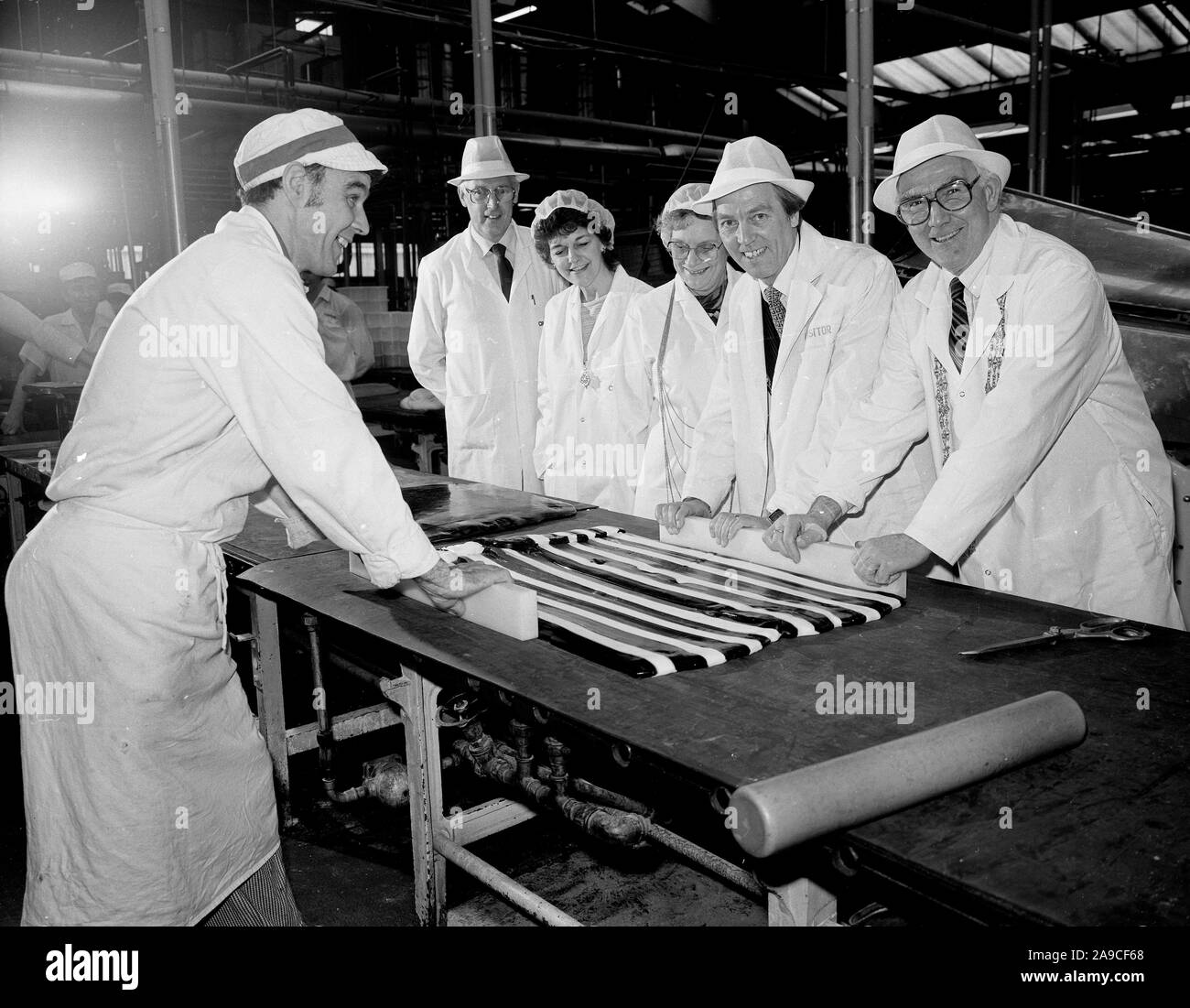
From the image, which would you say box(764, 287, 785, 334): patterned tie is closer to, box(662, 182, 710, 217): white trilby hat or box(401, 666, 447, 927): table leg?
box(662, 182, 710, 217): white trilby hat

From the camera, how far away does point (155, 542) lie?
1892mm

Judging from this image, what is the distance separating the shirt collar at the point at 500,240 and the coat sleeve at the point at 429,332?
9.0 inches

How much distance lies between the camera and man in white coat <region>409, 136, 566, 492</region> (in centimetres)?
455

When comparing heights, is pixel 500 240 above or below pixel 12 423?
above

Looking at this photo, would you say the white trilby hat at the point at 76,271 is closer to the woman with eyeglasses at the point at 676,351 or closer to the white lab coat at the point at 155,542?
the woman with eyeglasses at the point at 676,351

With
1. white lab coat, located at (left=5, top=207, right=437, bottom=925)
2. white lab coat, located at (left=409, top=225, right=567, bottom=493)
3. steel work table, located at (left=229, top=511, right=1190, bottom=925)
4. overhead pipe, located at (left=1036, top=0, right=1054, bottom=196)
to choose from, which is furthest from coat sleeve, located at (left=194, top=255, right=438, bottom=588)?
overhead pipe, located at (left=1036, top=0, right=1054, bottom=196)

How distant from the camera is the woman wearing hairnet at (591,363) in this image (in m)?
4.18

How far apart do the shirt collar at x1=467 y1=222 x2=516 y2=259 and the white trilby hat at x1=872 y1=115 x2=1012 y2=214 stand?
2.36 m

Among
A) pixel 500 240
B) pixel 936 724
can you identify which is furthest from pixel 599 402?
pixel 936 724

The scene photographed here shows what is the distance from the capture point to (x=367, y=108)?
927 cm

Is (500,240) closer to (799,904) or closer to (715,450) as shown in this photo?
(715,450)

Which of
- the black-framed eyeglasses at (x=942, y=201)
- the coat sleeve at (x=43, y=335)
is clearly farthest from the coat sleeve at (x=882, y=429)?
the coat sleeve at (x=43, y=335)

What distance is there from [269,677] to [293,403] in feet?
6.08

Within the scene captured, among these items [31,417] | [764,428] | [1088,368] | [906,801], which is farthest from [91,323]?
[906,801]
